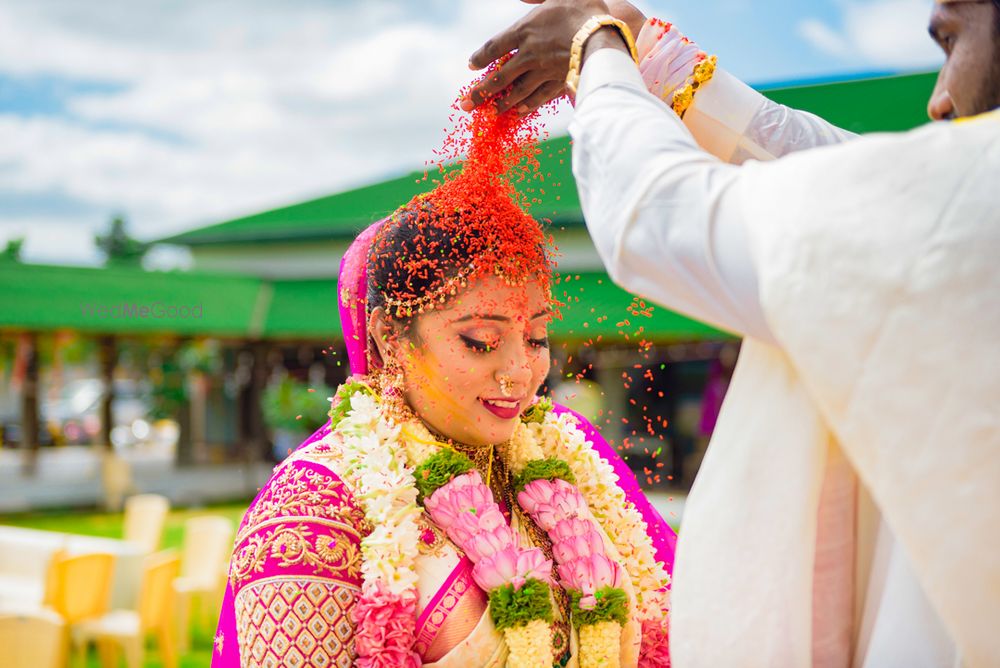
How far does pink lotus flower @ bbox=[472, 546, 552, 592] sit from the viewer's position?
191cm

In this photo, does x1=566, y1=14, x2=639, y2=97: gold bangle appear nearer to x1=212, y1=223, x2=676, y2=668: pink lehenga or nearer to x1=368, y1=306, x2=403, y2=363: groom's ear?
x1=368, y1=306, x2=403, y2=363: groom's ear

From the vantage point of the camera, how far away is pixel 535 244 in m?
2.10

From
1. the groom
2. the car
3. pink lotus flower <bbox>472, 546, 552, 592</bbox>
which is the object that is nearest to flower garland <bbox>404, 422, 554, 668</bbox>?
pink lotus flower <bbox>472, 546, 552, 592</bbox>

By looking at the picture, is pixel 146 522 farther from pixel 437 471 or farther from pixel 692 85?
pixel 692 85

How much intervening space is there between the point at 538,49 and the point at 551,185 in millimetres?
648

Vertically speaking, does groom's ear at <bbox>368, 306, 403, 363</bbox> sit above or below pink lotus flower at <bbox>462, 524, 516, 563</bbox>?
above

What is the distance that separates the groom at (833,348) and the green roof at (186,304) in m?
10.1

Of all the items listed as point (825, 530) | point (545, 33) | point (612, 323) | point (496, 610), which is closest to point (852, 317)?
point (825, 530)

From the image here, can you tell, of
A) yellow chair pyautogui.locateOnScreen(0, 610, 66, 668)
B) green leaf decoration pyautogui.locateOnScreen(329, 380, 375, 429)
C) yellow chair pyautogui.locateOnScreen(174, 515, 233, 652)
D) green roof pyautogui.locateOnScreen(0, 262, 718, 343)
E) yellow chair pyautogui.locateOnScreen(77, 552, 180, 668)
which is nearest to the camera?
green leaf decoration pyautogui.locateOnScreen(329, 380, 375, 429)

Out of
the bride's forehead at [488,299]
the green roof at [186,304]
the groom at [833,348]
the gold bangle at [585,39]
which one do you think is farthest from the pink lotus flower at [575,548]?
the green roof at [186,304]

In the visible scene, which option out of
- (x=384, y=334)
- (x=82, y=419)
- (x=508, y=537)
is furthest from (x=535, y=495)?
(x=82, y=419)

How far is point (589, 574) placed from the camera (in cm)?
205

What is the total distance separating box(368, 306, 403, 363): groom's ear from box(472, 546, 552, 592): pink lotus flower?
52 cm

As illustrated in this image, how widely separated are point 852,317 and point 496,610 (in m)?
1.06
